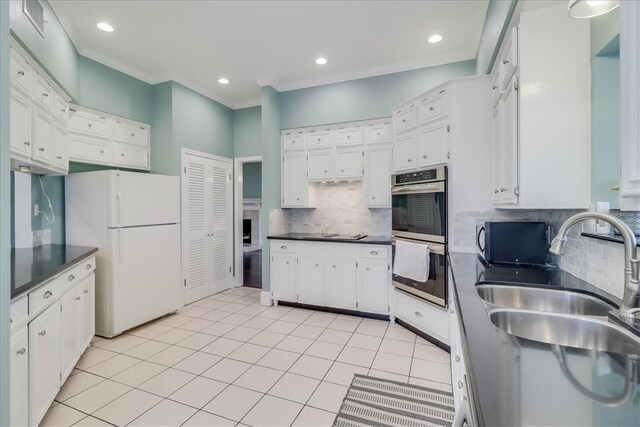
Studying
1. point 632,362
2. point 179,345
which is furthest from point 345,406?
point 179,345

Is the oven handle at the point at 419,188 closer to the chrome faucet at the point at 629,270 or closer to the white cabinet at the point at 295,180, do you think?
the white cabinet at the point at 295,180

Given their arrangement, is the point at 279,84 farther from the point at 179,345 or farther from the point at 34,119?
the point at 179,345

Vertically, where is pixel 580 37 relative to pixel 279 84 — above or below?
below

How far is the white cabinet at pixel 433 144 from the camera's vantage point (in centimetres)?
277

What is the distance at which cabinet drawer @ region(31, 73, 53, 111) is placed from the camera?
2.31 metres

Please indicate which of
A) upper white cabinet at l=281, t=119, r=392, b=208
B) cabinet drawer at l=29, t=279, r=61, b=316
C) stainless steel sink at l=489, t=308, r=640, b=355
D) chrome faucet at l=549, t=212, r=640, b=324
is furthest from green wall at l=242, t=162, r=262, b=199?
chrome faucet at l=549, t=212, r=640, b=324

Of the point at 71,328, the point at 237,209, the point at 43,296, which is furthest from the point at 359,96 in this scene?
the point at 71,328

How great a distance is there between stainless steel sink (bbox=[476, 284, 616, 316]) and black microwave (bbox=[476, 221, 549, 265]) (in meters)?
0.59

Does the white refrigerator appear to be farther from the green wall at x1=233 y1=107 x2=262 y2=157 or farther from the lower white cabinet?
the green wall at x1=233 y1=107 x2=262 y2=157

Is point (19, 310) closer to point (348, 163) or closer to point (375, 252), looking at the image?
point (375, 252)

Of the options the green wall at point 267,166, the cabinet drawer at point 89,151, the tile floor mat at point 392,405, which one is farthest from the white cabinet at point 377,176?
the cabinet drawer at point 89,151

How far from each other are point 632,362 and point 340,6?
9.79 ft

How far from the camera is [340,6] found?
8.59 ft

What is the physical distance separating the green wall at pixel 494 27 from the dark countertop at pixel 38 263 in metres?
3.18
